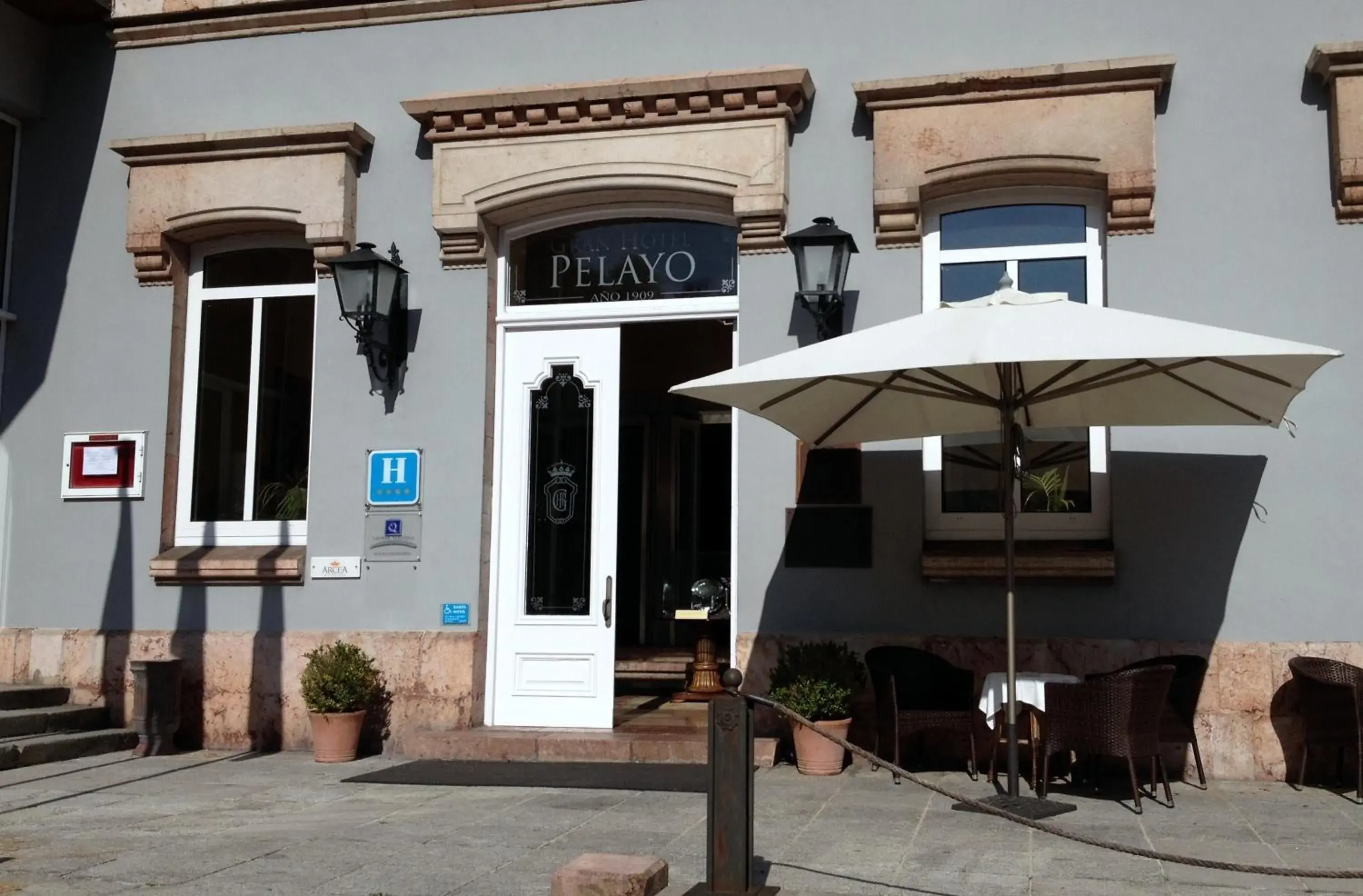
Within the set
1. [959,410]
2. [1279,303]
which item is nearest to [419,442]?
[959,410]

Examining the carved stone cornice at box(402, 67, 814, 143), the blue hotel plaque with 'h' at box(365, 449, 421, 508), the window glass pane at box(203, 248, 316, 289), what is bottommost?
the blue hotel plaque with 'h' at box(365, 449, 421, 508)

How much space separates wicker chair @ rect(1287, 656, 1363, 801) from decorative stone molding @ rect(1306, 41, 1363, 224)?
2.48 m

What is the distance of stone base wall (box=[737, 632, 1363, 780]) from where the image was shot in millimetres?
7398

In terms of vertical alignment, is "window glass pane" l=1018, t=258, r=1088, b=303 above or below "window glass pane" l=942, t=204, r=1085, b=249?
below

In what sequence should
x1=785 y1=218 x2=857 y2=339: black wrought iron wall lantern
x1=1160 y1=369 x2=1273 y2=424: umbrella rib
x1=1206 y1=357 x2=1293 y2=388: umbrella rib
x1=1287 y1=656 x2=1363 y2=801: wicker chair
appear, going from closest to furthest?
x1=1206 y1=357 x2=1293 y2=388: umbrella rib → x1=1160 y1=369 x2=1273 y2=424: umbrella rib → x1=1287 y1=656 x2=1363 y2=801: wicker chair → x1=785 y1=218 x2=857 y2=339: black wrought iron wall lantern

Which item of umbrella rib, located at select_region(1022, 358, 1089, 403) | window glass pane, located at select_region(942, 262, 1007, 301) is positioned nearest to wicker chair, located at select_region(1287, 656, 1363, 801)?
umbrella rib, located at select_region(1022, 358, 1089, 403)

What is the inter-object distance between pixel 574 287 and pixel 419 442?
1.42 meters

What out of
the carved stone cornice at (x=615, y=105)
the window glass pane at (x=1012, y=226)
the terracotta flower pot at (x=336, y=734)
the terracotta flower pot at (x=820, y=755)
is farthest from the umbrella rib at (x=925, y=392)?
the terracotta flower pot at (x=336, y=734)

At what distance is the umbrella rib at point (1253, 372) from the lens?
6.21 meters

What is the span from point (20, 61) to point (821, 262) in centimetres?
581

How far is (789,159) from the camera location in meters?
8.45

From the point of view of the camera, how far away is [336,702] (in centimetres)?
821

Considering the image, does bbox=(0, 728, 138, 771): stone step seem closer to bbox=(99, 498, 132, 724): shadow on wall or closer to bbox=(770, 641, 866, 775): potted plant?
bbox=(99, 498, 132, 724): shadow on wall

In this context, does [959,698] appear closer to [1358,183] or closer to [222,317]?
[1358,183]
